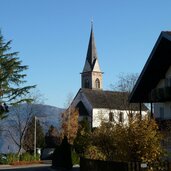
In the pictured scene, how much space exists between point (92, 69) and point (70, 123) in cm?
4610

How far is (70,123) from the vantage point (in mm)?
83188

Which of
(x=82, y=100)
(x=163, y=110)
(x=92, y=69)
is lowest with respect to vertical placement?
(x=163, y=110)

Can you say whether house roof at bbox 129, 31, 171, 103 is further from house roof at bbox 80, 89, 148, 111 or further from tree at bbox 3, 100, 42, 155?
house roof at bbox 80, 89, 148, 111

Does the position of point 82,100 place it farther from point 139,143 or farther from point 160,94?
point 139,143

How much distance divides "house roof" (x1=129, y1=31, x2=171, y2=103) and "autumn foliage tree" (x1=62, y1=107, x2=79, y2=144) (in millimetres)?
42906

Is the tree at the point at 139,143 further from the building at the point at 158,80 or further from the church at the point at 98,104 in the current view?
the church at the point at 98,104

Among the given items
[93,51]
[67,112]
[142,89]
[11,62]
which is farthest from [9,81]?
[93,51]

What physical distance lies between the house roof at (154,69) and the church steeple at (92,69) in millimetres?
89868

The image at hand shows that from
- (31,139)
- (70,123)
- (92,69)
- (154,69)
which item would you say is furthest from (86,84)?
(154,69)

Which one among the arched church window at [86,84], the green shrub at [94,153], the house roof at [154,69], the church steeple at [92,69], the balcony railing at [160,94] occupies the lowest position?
the green shrub at [94,153]

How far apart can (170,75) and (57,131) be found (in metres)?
53.7

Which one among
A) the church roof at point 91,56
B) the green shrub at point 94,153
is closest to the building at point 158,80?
the green shrub at point 94,153

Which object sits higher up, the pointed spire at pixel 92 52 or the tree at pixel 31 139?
the pointed spire at pixel 92 52

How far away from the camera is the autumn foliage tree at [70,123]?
80.3 metres
